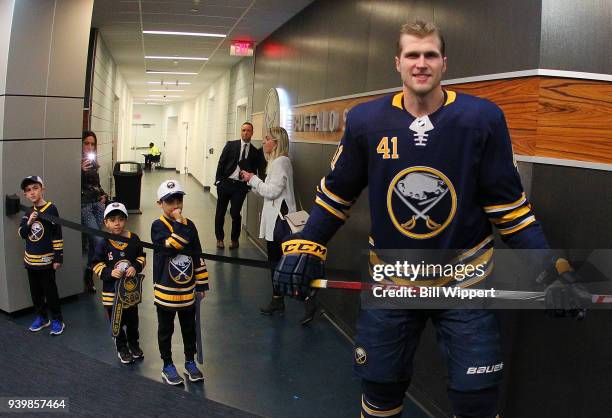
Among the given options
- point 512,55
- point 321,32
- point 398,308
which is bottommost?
point 398,308

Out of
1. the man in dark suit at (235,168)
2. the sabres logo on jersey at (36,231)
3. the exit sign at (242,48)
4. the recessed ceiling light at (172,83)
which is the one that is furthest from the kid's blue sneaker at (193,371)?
the recessed ceiling light at (172,83)

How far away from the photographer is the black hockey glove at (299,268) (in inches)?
81.8

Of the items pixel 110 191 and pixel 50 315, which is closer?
pixel 50 315

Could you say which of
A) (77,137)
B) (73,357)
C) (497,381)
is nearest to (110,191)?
(77,137)

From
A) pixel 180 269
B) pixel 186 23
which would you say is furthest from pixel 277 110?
pixel 180 269

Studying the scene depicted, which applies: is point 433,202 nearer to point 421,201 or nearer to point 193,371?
point 421,201

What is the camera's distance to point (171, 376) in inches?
140

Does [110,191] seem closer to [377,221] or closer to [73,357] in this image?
[73,357]

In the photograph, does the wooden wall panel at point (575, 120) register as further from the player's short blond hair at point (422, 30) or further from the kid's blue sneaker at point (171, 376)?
the kid's blue sneaker at point (171, 376)

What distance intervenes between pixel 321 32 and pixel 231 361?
3291 mm

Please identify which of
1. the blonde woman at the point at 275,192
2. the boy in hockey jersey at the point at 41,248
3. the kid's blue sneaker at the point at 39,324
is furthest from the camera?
the blonde woman at the point at 275,192

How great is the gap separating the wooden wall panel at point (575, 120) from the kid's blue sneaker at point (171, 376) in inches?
92.6

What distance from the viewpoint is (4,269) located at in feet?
15.5

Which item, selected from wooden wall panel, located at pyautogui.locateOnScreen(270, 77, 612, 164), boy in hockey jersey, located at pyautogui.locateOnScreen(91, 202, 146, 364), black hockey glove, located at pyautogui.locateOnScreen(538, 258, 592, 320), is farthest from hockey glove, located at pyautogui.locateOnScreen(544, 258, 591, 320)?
boy in hockey jersey, located at pyautogui.locateOnScreen(91, 202, 146, 364)
